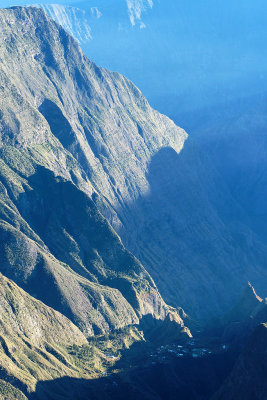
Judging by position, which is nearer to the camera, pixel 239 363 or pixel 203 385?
pixel 239 363

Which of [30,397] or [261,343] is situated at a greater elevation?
[261,343]

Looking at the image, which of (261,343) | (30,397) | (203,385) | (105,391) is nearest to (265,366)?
(261,343)

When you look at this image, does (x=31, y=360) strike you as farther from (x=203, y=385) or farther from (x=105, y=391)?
(x=203, y=385)

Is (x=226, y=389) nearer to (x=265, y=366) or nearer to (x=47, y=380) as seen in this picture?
(x=265, y=366)

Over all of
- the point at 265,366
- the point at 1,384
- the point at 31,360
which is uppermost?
the point at 265,366

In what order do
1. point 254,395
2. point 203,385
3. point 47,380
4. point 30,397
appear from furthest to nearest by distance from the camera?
point 203,385 → point 47,380 → point 30,397 → point 254,395

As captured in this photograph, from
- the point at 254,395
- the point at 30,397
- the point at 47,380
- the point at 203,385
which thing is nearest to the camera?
the point at 254,395

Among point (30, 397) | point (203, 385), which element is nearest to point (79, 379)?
point (30, 397)
